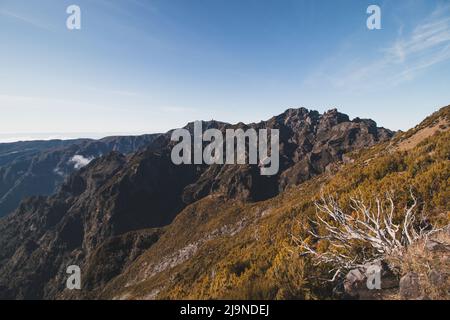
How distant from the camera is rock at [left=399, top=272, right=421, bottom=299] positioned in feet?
20.6

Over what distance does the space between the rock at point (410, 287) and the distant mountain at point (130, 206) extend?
91.9 meters

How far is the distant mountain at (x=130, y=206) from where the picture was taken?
374ft

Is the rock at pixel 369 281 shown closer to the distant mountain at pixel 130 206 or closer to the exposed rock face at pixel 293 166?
the distant mountain at pixel 130 206

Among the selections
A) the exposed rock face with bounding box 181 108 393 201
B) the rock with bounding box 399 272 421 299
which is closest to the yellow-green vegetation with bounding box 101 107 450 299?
the rock with bounding box 399 272 421 299

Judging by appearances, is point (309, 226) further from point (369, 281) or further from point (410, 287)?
point (410, 287)

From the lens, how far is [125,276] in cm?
8788

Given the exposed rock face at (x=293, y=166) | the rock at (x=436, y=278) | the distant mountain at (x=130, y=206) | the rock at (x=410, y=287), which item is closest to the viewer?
the rock at (x=436, y=278)

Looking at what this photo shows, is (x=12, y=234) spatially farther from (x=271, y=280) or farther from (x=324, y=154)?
(x=271, y=280)

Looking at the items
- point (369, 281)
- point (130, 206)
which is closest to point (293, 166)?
point (130, 206)

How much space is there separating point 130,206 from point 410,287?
164m

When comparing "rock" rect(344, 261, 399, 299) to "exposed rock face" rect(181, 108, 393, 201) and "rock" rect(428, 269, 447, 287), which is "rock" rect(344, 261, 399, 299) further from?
"exposed rock face" rect(181, 108, 393, 201)

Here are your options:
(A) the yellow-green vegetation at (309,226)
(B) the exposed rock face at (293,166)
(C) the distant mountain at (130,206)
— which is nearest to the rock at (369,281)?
(A) the yellow-green vegetation at (309,226)
